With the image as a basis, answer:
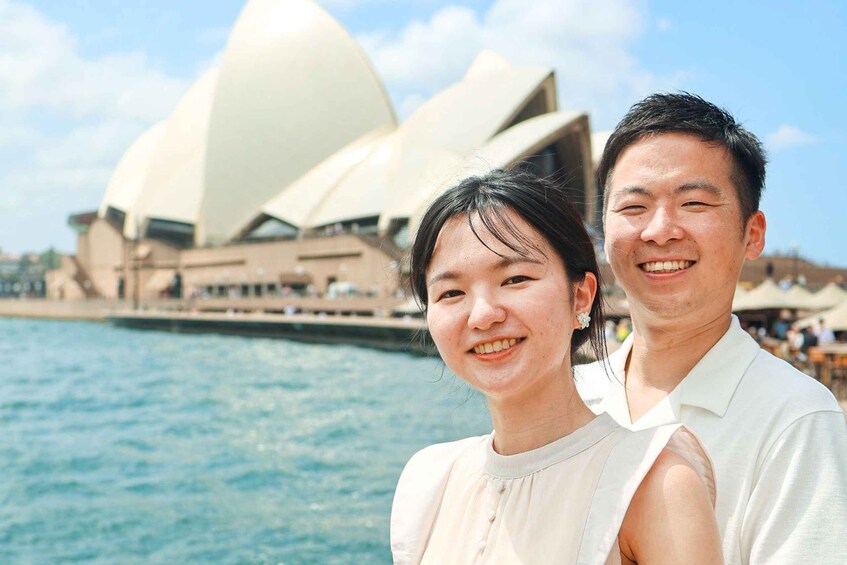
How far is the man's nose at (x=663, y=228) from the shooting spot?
1.19 m

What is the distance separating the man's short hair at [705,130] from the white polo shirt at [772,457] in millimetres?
258

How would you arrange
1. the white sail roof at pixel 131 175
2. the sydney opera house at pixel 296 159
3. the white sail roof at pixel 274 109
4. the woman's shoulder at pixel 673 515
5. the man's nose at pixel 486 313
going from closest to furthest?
the woman's shoulder at pixel 673 515 < the man's nose at pixel 486 313 < the sydney opera house at pixel 296 159 < the white sail roof at pixel 274 109 < the white sail roof at pixel 131 175

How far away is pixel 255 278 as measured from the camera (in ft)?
105

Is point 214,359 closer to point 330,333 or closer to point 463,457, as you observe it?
point 330,333

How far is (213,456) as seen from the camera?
7156 millimetres

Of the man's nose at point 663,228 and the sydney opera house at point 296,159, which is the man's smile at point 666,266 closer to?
the man's nose at point 663,228

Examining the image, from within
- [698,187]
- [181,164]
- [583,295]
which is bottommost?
[583,295]

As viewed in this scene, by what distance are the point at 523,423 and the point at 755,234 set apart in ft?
1.95

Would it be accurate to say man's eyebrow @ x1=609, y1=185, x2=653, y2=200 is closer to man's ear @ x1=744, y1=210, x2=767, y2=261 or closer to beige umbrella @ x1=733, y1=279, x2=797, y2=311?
man's ear @ x1=744, y1=210, x2=767, y2=261

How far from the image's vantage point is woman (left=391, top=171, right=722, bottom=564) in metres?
0.81

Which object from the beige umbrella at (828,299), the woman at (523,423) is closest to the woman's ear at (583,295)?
the woman at (523,423)

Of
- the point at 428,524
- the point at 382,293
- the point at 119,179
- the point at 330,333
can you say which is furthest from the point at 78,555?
the point at 119,179

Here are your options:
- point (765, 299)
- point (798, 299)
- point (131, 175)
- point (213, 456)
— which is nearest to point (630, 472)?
A: point (213, 456)

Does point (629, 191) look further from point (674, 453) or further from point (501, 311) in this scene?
point (674, 453)
